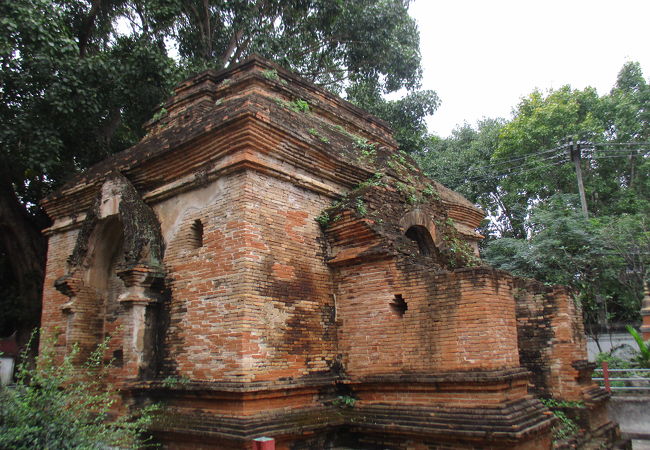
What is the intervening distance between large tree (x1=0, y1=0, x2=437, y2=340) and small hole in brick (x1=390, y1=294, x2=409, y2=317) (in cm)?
782

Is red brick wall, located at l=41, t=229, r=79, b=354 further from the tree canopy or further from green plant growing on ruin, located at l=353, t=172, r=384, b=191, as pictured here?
the tree canopy

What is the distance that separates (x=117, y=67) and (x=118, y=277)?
21.0 ft

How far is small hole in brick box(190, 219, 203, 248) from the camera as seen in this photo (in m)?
6.89

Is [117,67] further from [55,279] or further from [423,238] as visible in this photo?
[423,238]

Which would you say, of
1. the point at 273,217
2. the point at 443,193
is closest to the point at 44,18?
the point at 273,217

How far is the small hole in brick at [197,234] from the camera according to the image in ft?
22.6


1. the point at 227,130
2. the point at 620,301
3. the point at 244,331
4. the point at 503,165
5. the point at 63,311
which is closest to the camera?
the point at 244,331

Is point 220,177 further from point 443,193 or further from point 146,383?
point 443,193

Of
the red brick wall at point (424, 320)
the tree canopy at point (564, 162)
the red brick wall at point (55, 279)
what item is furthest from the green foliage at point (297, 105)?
the tree canopy at point (564, 162)

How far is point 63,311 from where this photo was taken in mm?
7844

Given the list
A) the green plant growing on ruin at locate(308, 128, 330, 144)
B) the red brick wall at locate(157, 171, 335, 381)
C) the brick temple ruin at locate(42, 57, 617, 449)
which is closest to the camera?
the brick temple ruin at locate(42, 57, 617, 449)

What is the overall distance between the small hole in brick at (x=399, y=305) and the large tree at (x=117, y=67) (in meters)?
7.82

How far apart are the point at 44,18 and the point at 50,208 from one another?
12.7 feet

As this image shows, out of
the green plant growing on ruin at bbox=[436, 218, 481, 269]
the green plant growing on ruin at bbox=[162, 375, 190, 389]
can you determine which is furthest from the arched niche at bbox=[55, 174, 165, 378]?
the green plant growing on ruin at bbox=[436, 218, 481, 269]
